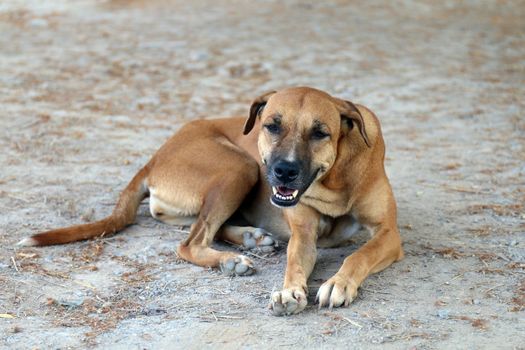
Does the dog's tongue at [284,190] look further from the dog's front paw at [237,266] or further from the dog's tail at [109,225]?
the dog's tail at [109,225]

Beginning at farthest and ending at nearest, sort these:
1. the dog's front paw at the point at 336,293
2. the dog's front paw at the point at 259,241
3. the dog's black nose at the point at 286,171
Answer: the dog's front paw at the point at 259,241, the dog's black nose at the point at 286,171, the dog's front paw at the point at 336,293

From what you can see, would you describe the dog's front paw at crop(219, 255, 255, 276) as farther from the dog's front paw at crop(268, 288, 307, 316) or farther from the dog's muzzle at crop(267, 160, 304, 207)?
the dog's front paw at crop(268, 288, 307, 316)

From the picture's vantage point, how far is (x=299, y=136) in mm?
4832

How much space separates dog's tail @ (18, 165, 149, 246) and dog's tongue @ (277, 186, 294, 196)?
1.31 m

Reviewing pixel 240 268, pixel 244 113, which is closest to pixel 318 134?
pixel 240 268

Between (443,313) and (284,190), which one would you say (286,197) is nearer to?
(284,190)

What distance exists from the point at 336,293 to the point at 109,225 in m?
1.78

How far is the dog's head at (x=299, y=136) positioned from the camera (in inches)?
187

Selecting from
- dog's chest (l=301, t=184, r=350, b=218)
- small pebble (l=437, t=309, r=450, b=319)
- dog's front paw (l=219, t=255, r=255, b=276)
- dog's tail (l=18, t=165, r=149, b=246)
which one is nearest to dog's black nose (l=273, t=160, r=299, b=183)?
dog's chest (l=301, t=184, r=350, b=218)

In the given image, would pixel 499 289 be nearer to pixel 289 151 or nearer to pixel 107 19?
pixel 289 151

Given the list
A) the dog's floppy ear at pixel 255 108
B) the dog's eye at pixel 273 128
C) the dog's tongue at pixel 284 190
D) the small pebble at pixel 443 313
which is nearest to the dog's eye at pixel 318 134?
the dog's eye at pixel 273 128

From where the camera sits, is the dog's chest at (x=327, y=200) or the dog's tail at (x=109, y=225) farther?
the dog's tail at (x=109, y=225)

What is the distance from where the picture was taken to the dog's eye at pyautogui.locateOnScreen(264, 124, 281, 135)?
4914 millimetres

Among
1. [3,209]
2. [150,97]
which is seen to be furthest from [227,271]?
[150,97]
